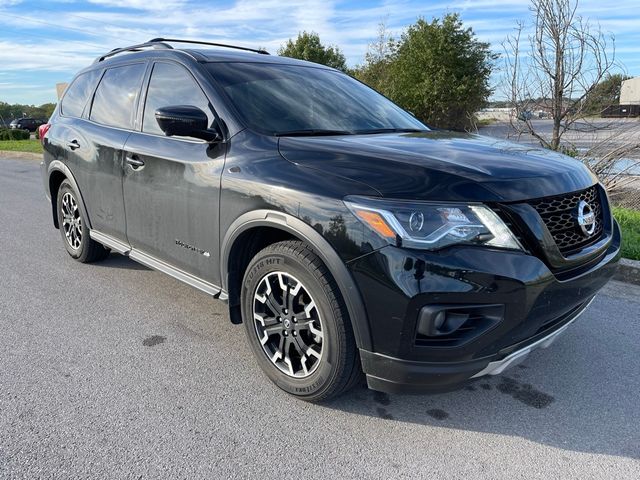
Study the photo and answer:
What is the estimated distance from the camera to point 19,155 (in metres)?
17.7

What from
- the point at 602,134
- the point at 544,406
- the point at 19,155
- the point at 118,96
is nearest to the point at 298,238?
the point at 544,406

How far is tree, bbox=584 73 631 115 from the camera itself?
23.6 ft

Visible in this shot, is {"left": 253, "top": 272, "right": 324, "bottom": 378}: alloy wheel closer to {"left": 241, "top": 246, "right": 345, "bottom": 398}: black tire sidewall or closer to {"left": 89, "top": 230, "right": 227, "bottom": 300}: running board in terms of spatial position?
{"left": 241, "top": 246, "right": 345, "bottom": 398}: black tire sidewall

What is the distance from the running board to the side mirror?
91 cm

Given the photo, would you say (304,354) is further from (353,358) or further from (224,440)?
(224,440)

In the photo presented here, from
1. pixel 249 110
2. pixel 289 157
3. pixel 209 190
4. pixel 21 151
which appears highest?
pixel 249 110

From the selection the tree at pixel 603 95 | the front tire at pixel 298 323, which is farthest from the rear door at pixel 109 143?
the tree at pixel 603 95

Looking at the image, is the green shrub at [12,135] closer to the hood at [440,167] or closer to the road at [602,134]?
the road at [602,134]

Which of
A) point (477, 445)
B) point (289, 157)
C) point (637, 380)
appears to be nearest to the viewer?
point (477, 445)

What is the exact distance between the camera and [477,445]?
2.40 metres

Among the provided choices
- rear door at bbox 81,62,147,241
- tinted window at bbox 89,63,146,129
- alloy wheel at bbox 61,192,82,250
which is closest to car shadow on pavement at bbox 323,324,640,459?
rear door at bbox 81,62,147,241

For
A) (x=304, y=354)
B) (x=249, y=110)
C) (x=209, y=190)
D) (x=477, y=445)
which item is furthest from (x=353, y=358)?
(x=249, y=110)

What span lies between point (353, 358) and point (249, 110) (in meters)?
1.54

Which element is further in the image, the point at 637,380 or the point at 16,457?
the point at 637,380
